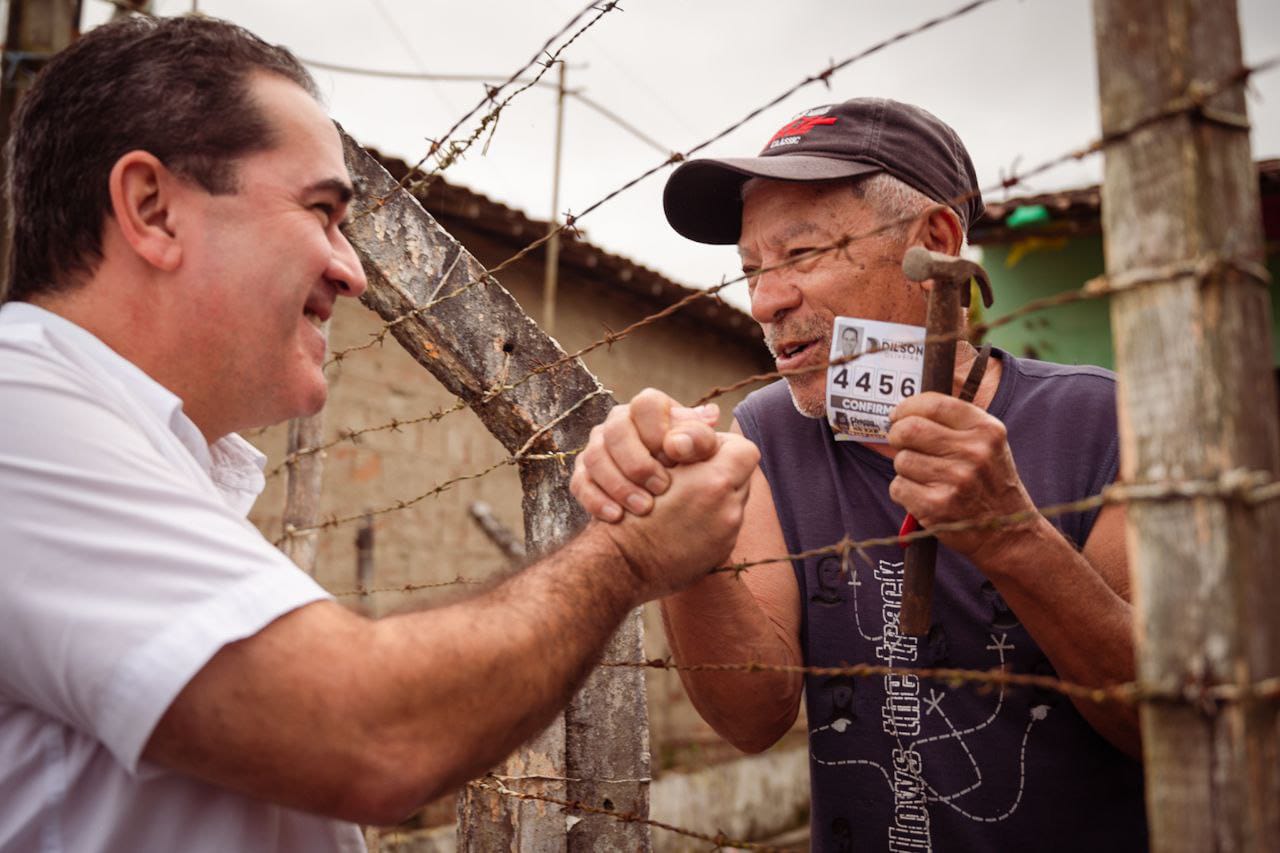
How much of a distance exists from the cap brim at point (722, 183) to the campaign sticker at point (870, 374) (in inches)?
17.9

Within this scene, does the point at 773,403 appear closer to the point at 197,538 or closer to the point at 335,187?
the point at 335,187

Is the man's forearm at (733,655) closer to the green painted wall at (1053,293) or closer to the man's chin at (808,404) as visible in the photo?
the man's chin at (808,404)

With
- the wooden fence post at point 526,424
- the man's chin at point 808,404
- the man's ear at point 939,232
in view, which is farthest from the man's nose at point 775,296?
the wooden fence post at point 526,424

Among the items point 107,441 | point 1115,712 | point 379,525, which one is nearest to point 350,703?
point 107,441

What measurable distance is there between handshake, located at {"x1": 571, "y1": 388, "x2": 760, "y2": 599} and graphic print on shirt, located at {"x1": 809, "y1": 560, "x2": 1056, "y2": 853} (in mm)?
398

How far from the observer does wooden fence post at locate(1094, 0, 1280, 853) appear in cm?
85

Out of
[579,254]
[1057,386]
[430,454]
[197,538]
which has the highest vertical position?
[579,254]

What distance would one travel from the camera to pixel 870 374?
61.3 inches

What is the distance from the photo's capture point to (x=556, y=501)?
2006mm

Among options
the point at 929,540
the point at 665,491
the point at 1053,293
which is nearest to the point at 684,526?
the point at 665,491

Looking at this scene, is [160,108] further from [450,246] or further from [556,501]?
[556,501]

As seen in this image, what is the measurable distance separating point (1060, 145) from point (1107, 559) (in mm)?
815

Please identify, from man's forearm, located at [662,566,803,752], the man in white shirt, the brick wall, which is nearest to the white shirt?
the man in white shirt

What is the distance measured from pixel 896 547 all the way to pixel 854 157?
75cm
